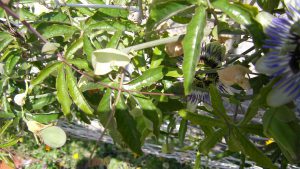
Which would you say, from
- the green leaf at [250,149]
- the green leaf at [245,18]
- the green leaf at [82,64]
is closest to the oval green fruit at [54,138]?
the green leaf at [82,64]

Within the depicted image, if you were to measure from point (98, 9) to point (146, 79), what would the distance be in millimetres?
300

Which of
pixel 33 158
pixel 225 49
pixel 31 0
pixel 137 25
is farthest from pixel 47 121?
pixel 33 158

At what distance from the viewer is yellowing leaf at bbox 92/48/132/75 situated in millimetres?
933

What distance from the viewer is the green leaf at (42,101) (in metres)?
1.47

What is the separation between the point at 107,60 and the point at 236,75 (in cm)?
28

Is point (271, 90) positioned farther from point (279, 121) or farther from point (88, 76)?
point (88, 76)

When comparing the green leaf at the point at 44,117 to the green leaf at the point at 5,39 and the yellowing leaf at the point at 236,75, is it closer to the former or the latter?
the green leaf at the point at 5,39

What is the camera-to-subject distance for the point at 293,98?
2.37 feet

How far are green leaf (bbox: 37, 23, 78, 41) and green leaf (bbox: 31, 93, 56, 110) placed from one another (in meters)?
0.34

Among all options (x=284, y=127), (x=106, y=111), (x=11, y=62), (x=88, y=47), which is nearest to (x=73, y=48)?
(x=88, y=47)

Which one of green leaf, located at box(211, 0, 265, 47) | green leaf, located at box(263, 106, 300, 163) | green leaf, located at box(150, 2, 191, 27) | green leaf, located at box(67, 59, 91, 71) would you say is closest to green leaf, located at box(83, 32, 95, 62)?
green leaf, located at box(67, 59, 91, 71)

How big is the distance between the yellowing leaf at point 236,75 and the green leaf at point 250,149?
137 mm

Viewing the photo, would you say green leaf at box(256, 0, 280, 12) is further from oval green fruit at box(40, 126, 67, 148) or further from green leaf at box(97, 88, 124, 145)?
oval green fruit at box(40, 126, 67, 148)

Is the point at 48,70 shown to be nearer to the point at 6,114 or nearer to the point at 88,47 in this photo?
the point at 88,47
